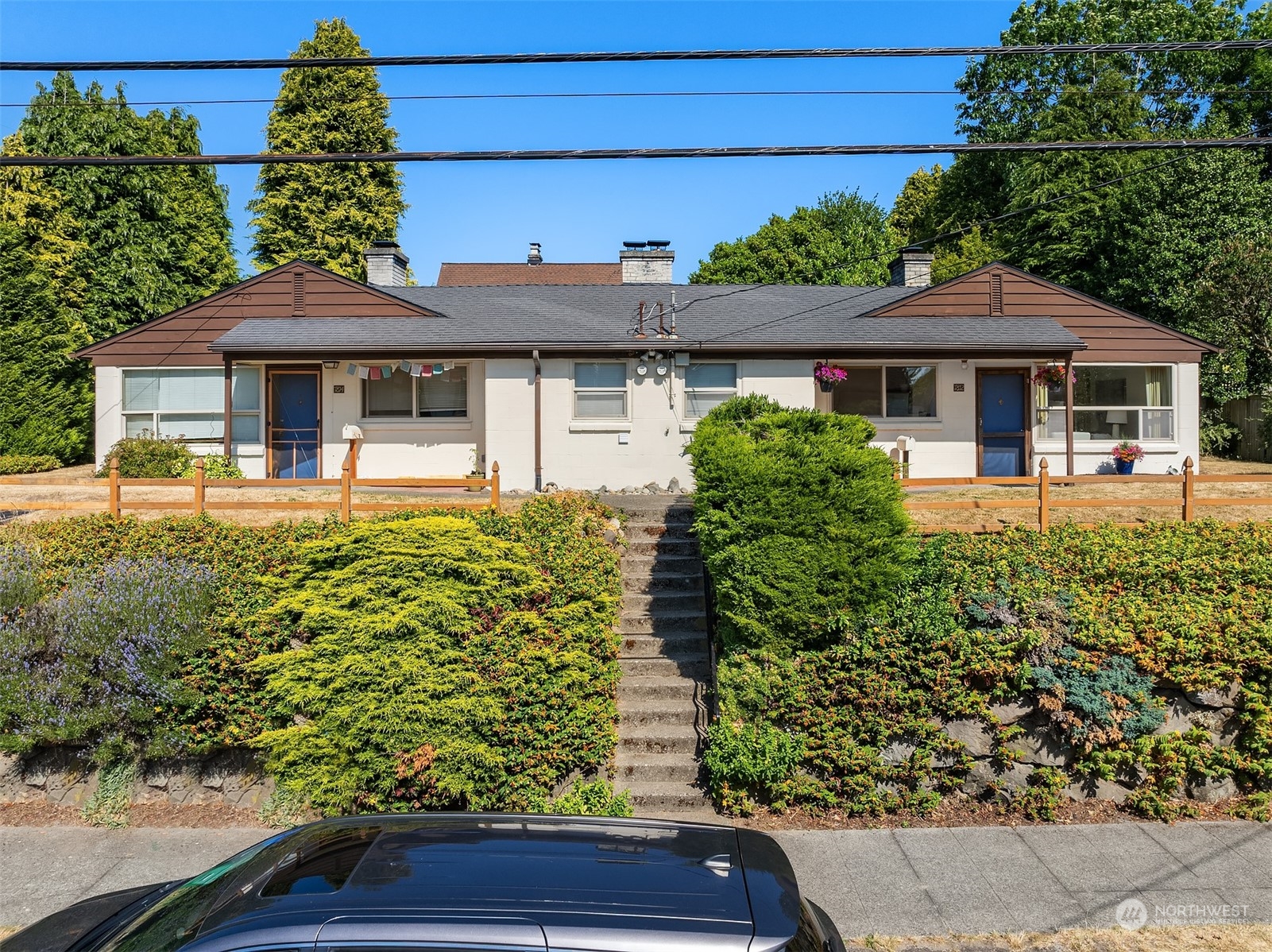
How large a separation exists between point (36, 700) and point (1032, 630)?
27.4ft

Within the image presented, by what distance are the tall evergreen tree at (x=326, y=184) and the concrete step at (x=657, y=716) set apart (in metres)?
27.2

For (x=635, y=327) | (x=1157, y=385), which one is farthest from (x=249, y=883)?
(x=1157, y=385)

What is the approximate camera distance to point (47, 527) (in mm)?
9867

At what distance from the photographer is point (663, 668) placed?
8719 millimetres

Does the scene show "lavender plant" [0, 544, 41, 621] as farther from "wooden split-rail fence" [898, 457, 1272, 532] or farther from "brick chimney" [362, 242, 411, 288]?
"brick chimney" [362, 242, 411, 288]

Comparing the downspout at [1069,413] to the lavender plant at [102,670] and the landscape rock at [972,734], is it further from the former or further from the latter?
the lavender plant at [102,670]

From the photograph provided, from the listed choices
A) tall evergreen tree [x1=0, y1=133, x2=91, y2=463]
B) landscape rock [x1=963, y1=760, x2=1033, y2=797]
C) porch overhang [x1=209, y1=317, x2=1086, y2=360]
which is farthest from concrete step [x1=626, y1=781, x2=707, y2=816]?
tall evergreen tree [x1=0, y1=133, x2=91, y2=463]

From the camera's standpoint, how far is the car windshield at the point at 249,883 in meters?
3.21

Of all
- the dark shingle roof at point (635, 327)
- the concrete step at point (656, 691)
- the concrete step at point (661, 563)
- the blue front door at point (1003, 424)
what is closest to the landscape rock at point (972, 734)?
the concrete step at point (656, 691)

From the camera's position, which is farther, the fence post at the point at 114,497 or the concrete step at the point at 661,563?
the concrete step at the point at 661,563

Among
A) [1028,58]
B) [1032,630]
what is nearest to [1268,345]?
[1028,58]

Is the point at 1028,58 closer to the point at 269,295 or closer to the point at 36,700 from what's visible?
the point at 269,295

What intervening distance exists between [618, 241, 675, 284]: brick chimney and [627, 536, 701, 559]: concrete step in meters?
12.2

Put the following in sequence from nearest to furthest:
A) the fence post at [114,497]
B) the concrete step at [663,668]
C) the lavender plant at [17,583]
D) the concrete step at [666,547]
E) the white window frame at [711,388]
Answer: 1. the lavender plant at [17,583]
2. the concrete step at [663,668]
3. the fence post at [114,497]
4. the concrete step at [666,547]
5. the white window frame at [711,388]
